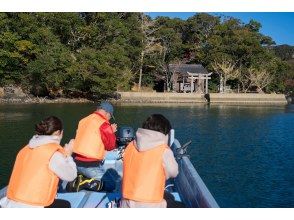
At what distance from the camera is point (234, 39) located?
3709 cm

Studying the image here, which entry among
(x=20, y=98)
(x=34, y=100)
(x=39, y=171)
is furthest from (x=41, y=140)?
(x=20, y=98)

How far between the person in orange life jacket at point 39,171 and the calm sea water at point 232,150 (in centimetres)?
502

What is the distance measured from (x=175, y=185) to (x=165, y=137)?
2327mm

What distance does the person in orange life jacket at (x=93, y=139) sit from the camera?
5184 millimetres

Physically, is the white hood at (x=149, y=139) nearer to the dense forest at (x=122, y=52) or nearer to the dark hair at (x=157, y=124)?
the dark hair at (x=157, y=124)

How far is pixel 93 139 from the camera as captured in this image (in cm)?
521

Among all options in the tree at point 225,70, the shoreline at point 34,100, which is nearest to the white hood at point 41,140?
the shoreline at point 34,100

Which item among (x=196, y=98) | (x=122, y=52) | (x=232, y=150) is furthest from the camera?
(x=196, y=98)

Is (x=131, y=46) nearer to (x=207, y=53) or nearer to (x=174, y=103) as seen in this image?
(x=174, y=103)

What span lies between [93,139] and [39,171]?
1826 millimetres

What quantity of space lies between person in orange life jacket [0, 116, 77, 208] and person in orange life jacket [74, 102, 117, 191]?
1670 mm

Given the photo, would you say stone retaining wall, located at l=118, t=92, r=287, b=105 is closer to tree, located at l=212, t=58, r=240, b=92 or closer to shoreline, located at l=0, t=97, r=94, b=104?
tree, located at l=212, t=58, r=240, b=92

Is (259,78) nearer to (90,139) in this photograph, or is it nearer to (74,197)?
(90,139)

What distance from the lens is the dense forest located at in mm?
30766
